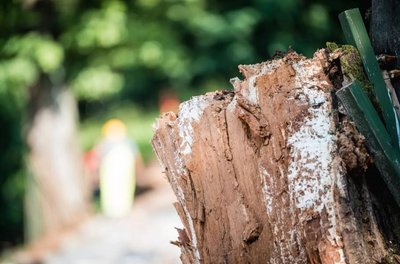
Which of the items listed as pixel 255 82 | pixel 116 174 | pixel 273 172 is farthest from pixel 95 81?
pixel 273 172

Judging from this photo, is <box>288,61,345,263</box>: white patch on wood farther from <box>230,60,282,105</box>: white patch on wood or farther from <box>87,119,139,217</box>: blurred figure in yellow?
<box>87,119,139,217</box>: blurred figure in yellow

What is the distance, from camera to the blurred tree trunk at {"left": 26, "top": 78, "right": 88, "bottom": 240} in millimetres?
12852

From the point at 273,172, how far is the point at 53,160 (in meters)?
10.8

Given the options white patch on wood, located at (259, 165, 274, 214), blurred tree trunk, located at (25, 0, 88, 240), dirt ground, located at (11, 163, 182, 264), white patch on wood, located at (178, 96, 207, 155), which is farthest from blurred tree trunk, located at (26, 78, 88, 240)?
white patch on wood, located at (259, 165, 274, 214)

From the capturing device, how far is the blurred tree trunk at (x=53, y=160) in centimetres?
1285

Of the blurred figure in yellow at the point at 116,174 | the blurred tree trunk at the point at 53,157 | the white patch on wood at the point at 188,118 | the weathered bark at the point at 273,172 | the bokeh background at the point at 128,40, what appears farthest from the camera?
the blurred figure in yellow at the point at 116,174

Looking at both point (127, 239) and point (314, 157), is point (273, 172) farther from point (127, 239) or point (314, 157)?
point (127, 239)

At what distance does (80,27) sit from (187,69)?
9.93 ft

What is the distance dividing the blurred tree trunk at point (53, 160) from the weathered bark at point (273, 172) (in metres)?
10.4

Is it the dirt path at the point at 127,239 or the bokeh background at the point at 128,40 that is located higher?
the bokeh background at the point at 128,40

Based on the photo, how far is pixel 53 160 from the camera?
1293 centimetres

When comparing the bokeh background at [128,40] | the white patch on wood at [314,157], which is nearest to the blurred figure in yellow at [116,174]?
the bokeh background at [128,40]

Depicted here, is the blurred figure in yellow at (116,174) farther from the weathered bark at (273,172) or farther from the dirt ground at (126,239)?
the weathered bark at (273,172)

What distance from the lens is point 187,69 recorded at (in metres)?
13.8
